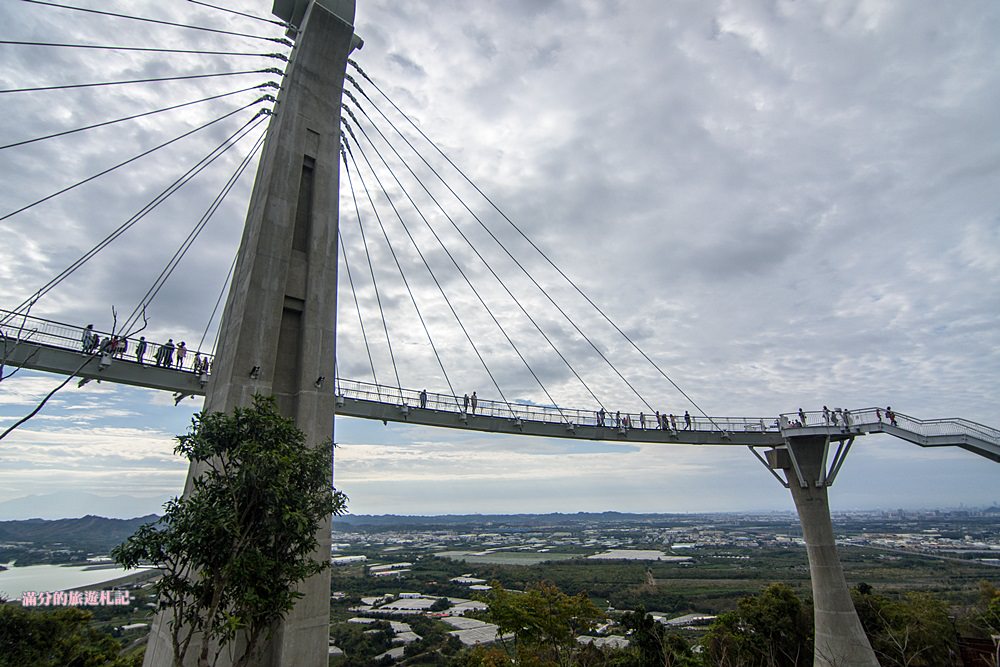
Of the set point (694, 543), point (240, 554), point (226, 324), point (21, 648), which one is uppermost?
point (226, 324)

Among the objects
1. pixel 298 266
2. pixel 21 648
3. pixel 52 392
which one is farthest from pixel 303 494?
pixel 21 648

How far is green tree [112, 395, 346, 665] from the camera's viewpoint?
8.84 m

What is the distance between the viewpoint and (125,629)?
1759 inches

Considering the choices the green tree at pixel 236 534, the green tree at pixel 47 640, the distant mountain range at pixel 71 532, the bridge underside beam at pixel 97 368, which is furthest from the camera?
the distant mountain range at pixel 71 532

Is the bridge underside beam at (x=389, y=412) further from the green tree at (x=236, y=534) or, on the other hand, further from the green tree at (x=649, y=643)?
the green tree at (x=649, y=643)

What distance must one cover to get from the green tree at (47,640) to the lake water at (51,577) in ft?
149

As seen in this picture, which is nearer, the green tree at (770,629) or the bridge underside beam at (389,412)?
the bridge underside beam at (389,412)

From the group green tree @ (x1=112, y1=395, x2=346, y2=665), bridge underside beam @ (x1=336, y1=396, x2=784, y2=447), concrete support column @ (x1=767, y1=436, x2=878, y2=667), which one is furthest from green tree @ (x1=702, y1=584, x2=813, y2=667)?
green tree @ (x1=112, y1=395, x2=346, y2=665)

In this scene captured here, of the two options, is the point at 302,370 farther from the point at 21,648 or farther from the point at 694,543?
the point at 694,543

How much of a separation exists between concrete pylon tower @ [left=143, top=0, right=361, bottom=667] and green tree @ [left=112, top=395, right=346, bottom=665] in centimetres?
392

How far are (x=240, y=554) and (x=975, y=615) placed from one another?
44.2 meters

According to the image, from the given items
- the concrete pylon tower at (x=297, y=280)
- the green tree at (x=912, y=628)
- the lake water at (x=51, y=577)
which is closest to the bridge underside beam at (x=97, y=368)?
the concrete pylon tower at (x=297, y=280)

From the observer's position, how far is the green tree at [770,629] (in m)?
32.4

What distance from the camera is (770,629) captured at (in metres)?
33.2
